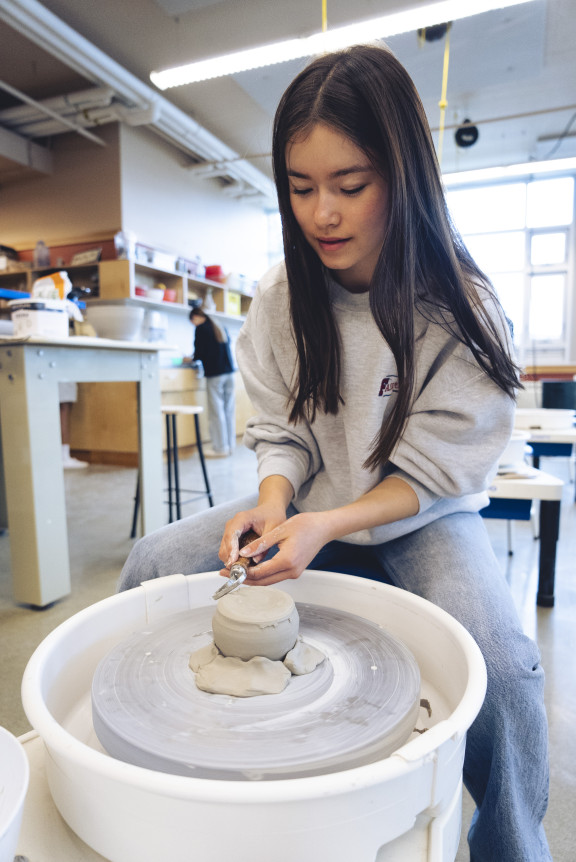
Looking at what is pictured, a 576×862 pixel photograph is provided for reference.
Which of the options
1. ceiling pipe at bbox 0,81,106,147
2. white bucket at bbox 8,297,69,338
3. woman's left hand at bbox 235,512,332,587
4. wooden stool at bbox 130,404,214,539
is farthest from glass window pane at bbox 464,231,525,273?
woman's left hand at bbox 235,512,332,587

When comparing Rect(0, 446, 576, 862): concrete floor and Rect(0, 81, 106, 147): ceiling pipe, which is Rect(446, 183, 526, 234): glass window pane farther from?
Rect(0, 446, 576, 862): concrete floor

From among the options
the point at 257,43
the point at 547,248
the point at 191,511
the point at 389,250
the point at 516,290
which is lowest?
the point at 191,511

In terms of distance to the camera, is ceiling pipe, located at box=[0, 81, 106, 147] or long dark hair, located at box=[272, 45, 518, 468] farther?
ceiling pipe, located at box=[0, 81, 106, 147]

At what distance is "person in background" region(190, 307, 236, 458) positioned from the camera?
403cm

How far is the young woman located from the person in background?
3.16 m

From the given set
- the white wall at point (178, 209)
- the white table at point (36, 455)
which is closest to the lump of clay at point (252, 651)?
the white table at point (36, 455)

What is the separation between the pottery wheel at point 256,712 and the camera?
400 millimetres

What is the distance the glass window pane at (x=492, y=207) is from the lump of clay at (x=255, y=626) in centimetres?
669

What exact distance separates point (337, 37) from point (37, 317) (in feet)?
7.21

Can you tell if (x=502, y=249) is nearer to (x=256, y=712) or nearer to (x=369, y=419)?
(x=369, y=419)

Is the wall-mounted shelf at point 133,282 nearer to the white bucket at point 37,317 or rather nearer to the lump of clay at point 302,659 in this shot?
the white bucket at point 37,317

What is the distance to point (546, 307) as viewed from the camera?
6621 millimetres

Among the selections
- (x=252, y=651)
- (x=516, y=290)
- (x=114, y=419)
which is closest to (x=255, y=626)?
(x=252, y=651)

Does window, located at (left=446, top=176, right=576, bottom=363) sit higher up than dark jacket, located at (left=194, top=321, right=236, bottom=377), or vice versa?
window, located at (left=446, top=176, right=576, bottom=363)
